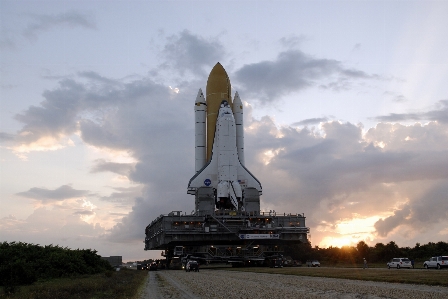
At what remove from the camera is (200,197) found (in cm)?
7181

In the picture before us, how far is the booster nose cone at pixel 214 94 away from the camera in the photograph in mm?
77519

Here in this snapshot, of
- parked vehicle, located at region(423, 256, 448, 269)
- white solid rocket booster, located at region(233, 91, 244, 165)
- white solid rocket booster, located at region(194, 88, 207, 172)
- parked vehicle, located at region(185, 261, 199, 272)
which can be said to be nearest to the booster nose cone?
white solid rocket booster, located at region(194, 88, 207, 172)

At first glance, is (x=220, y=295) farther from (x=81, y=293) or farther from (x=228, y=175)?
(x=228, y=175)

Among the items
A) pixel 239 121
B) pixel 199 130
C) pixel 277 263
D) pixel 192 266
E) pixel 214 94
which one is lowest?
pixel 192 266

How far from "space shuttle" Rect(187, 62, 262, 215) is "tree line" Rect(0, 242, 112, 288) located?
25979 millimetres

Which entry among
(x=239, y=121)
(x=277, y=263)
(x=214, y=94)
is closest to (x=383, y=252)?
(x=277, y=263)

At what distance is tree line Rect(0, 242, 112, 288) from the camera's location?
31.9m

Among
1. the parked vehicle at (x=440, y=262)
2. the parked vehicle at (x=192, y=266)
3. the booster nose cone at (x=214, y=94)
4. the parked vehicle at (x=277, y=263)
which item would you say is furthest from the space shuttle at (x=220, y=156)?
the parked vehicle at (x=440, y=262)

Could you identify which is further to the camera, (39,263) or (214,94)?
(214,94)

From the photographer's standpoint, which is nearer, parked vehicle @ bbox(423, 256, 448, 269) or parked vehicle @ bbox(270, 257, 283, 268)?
parked vehicle @ bbox(423, 256, 448, 269)

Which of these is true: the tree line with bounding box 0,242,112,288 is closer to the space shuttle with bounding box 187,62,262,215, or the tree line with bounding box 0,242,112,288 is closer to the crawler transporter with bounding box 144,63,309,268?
the crawler transporter with bounding box 144,63,309,268

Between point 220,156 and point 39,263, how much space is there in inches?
1458

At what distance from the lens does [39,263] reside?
130 feet

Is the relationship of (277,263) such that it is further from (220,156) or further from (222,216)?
(220,156)
